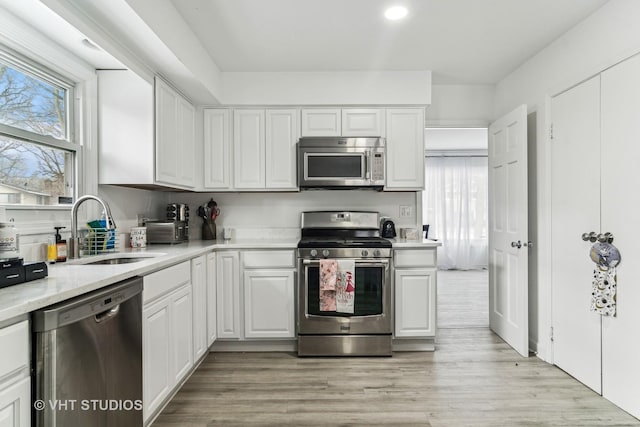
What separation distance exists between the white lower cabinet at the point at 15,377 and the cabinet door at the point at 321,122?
2536mm

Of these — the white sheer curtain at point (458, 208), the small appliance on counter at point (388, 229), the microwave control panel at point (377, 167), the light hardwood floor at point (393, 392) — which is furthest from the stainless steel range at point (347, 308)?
the white sheer curtain at point (458, 208)

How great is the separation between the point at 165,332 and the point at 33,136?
1.30 metres

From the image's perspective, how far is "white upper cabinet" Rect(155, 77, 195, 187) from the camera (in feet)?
8.09

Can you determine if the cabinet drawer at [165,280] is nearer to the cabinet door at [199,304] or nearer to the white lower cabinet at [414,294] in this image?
the cabinet door at [199,304]

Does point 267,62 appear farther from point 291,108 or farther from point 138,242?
point 138,242

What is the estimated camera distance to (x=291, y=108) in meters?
3.20

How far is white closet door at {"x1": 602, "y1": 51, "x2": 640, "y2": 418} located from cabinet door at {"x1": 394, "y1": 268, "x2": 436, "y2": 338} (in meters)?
1.13

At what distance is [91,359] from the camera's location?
1318 mm

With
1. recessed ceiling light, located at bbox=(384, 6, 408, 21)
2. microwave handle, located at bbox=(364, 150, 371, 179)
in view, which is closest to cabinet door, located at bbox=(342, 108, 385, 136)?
microwave handle, located at bbox=(364, 150, 371, 179)

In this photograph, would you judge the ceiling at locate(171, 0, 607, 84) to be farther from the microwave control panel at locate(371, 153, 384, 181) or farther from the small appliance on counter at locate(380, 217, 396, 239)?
the small appliance on counter at locate(380, 217, 396, 239)

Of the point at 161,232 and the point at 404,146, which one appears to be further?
the point at 404,146

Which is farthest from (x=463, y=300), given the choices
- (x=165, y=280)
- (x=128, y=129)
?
(x=128, y=129)

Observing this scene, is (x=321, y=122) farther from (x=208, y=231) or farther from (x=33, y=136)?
(x=33, y=136)

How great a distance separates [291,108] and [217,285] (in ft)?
5.55
